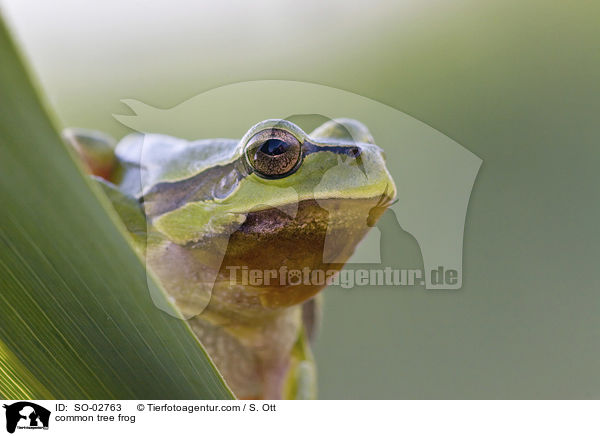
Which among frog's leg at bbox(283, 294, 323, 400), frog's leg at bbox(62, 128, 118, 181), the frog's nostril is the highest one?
frog's leg at bbox(62, 128, 118, 181)

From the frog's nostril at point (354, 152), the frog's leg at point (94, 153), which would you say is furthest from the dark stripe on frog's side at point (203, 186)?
the frog's leg at point (94, 153)

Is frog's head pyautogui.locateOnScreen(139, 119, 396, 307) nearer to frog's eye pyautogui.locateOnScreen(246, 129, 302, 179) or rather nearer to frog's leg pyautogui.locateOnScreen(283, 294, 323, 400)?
frog's eye pyautogui.locateOnScreen(246, 129, 302, 179)

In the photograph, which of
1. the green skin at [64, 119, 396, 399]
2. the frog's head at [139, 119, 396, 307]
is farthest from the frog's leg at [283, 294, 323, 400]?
the frog's head at [139, 119, 396, 307]

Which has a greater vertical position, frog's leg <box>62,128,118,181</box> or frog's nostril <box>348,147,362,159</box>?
frog's leg <box>62,128,118,181</box>

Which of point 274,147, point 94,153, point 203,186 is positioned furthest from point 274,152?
point 94,153

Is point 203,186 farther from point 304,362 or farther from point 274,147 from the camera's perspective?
point 304,362

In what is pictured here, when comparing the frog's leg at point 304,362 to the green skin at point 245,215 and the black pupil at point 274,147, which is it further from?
the black pupil at point 274,147
